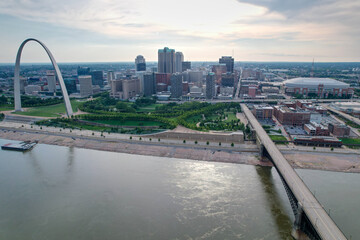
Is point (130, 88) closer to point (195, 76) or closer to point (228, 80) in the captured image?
point (228, 80)

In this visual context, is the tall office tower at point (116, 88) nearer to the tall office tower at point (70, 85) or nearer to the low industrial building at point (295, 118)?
the tall office tower at point (70, 85)

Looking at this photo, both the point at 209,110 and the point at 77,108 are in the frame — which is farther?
the point at 77,108

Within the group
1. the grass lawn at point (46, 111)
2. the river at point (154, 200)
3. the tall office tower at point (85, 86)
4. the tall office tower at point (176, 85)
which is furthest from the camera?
the tall office tower at point (85, 86)

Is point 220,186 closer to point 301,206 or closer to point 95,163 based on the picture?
point 301,206

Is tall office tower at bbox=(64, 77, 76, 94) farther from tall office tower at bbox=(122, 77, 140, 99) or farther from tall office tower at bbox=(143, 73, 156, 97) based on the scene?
tall office tower at bbox=(143, 73, 156, 97)

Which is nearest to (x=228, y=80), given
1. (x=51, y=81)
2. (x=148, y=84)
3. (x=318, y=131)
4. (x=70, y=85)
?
(x=148, y=84)

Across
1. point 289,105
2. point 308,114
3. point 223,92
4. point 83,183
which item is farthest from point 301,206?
point 223,92

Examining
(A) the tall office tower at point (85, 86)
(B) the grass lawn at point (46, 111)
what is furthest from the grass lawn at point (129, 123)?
(A) the tall office tower at point (85, 86)
